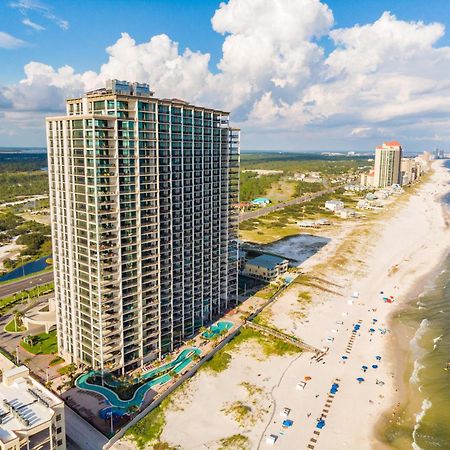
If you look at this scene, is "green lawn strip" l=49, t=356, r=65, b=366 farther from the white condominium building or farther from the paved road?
the paved road

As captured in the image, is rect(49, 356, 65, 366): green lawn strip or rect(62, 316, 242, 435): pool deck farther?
rect(49, 356, 65, 366): green lawn strip

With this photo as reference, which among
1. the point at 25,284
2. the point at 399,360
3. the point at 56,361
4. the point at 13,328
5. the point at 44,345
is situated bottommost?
the point at 399,360

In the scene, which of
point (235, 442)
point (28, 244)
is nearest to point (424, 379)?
point (235, 442)

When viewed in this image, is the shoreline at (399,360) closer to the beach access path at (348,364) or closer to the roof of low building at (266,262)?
the beach access path at (348,364)

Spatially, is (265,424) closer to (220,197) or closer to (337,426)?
(337,426)

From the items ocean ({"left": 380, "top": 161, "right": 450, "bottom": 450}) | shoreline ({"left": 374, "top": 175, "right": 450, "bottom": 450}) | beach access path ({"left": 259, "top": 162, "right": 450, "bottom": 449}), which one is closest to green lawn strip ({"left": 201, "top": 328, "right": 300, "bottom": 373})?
beach access path ({"left": 259, "top": 162, "right": 450, "bottom": 449})

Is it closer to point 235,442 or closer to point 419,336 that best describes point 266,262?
point 419,336

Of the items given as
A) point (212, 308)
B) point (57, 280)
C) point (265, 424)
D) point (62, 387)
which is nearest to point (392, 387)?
point (265, 424)
